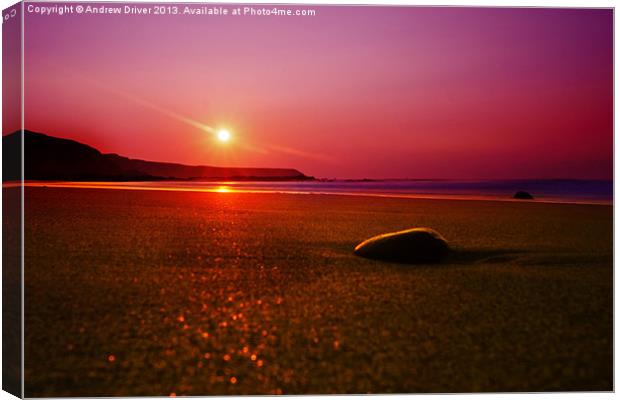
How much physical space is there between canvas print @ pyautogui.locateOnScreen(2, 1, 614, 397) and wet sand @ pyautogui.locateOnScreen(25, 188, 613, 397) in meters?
0.01

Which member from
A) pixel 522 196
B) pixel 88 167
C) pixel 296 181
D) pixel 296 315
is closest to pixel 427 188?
pixel 522 196

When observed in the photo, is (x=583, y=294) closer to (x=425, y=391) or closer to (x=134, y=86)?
(x=425, y=391)

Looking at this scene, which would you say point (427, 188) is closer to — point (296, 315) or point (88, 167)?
point (88, 167)

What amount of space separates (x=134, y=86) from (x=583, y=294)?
3009 mm

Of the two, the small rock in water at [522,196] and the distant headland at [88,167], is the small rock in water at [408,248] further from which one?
the small rock in water at [522,196]

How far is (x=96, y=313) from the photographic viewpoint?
316cm

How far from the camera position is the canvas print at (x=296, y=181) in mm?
2896

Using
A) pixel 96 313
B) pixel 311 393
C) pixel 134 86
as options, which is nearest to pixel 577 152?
pixel 311 393

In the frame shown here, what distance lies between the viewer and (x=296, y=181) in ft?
18.3

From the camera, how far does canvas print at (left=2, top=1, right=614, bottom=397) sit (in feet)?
9.50

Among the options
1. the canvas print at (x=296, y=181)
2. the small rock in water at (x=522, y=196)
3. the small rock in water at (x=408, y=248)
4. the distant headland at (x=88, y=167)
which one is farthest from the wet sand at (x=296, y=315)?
the small rock in water at (x=522, y=196)

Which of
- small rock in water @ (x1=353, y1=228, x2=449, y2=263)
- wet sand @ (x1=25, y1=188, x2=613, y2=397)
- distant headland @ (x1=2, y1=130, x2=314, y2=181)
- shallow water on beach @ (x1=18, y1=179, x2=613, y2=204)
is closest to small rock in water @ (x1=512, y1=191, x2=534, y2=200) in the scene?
shallow water on beach @ (x1=18, y1=179, x2=613, y2=204)

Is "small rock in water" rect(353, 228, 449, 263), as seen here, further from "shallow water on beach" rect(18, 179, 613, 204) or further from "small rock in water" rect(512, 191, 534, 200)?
"small rock in water" rect(512, 191, 534, 200)

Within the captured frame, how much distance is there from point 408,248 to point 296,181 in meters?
1.42
